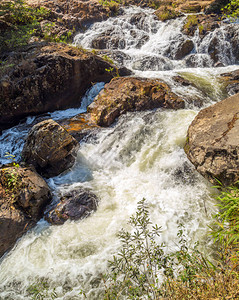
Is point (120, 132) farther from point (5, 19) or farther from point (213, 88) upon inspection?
point (5, 19)

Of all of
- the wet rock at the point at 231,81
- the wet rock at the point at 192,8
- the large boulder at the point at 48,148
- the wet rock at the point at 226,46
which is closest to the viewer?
the large boulder at the point at 48,148

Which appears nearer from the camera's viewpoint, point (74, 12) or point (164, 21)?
point (164, 21)

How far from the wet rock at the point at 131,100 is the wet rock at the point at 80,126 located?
0.21 m

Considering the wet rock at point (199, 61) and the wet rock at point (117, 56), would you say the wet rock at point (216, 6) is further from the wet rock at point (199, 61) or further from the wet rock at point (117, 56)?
the wet rock at point (117, 56)

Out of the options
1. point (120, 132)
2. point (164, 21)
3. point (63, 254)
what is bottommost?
point (63, 254)

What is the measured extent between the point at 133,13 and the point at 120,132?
41.4 ft

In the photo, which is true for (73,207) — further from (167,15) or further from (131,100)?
(167,15)

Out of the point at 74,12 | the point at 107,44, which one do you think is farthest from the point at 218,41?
the point at 74,12

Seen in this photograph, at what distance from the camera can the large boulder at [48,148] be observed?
14.1ft

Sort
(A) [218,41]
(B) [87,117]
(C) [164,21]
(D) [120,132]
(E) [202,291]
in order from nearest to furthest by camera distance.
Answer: (E) [202,291] → (D) [120,132] → (B) [87,117] → (A) [218,41] → (C) [164,21]

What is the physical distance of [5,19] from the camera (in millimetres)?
7270

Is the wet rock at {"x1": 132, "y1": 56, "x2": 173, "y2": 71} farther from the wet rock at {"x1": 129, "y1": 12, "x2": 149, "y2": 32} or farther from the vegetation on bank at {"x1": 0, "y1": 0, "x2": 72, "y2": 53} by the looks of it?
the vegetation on bank at {"x1": 0, "y1": 0, "x2": 72, "y2": 53}

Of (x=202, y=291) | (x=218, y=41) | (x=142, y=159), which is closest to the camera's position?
(x=202, y=291)

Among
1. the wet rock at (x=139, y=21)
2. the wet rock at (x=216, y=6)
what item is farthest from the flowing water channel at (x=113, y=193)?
the wet rock at (x=216, y=6)
